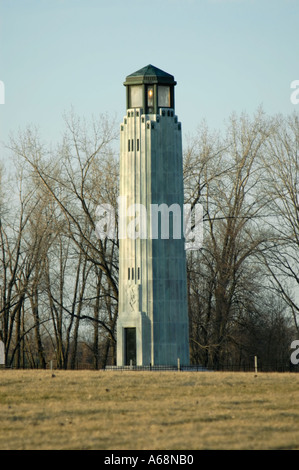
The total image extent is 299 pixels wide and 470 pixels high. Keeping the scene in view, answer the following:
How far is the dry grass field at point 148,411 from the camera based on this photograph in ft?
51.2

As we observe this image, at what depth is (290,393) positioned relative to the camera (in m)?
23.3

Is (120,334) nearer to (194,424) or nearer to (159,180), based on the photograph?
(159,180)

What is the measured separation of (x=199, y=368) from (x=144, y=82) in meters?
13.6

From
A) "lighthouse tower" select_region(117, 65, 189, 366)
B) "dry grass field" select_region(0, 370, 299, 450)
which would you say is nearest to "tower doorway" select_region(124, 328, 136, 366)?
"lighthouse tower" select_region(117, 65, 189, 366)

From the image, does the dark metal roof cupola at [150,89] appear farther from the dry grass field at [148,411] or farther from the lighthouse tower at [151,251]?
the dry grass field at [148,411]

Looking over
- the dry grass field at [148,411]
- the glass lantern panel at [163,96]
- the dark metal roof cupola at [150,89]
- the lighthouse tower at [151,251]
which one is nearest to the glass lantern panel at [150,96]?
the dark metal roof cupola at [150,89]

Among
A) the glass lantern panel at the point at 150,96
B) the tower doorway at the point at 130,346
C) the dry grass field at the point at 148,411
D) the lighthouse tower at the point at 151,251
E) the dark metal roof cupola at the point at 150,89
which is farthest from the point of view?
the glass lantern panel at the point at 150,96

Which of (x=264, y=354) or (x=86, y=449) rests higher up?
(x=264, y=354)

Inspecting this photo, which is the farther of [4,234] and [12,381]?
[4,234]

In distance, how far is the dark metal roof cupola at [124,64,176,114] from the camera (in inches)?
1518

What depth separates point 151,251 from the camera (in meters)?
36.9

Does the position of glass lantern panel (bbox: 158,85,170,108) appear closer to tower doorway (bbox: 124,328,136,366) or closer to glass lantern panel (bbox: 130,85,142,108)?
glass lantern panel (bbox: 130,85,142,108)

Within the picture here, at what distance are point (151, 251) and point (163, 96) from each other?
7.64 metres

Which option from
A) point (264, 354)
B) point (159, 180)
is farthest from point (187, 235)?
point (159, 180)
